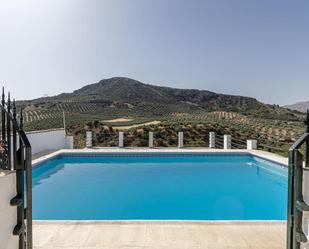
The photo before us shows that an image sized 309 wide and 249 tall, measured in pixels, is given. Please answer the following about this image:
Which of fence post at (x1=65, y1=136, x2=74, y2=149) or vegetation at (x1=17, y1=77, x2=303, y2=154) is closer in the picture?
fence post at (x1=65, y1=136, x2=74, y2=149)

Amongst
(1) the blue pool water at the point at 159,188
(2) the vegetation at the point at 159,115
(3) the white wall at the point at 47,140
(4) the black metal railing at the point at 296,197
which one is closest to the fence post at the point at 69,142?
(3) the white wall at the point at 47,140

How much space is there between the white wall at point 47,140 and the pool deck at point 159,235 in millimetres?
7938

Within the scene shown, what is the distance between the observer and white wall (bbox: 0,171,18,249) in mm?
2021

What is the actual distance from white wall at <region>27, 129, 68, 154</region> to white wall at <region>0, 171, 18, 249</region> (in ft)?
30.6

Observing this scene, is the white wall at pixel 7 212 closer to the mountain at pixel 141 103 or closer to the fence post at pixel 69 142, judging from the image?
the fence post at pixel 69 142

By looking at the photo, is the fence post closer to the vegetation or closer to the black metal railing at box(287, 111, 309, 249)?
the vegetation

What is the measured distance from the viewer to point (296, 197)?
6.97ft

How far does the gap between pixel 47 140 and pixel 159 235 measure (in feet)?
33.2

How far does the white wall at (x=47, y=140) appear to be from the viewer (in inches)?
443

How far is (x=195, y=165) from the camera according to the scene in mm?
10359

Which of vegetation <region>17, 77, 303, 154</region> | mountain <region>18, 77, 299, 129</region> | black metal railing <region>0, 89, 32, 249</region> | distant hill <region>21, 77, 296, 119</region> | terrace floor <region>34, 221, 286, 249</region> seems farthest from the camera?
distant hill <region>21, 77, 296, 119</region>

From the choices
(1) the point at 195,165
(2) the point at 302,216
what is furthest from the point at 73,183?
(2) the point at 302,216

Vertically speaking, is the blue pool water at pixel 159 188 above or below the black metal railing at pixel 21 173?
below

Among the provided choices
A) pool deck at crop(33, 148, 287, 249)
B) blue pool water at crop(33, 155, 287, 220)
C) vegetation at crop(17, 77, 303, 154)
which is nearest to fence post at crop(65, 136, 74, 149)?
blue pool water at crop(33, 155, 287, 220)
